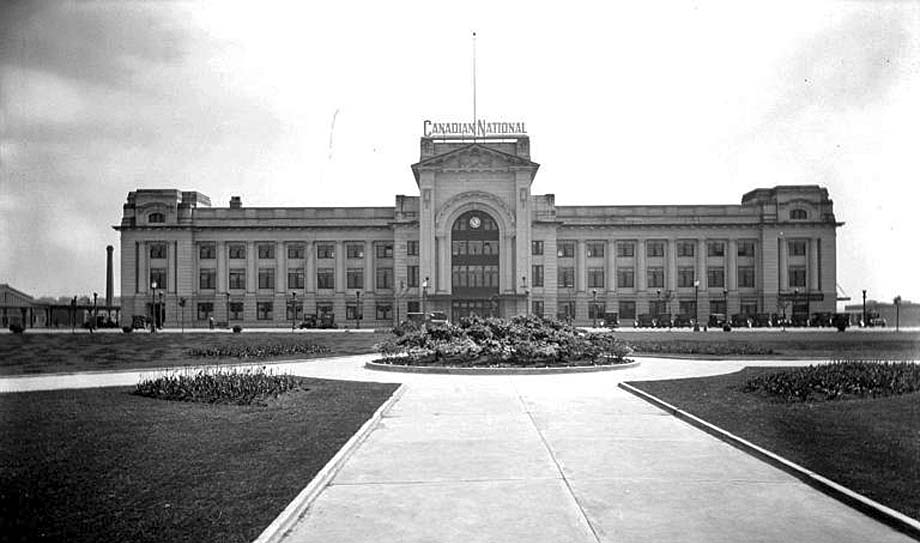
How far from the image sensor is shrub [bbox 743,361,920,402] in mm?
17109

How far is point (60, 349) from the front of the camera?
39406 mm

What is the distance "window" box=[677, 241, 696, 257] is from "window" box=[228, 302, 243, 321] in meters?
54.4

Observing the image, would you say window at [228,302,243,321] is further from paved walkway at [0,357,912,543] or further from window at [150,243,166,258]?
paved walkway at [0,357,912,543]

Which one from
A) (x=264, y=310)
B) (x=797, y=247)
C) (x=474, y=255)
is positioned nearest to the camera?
(x=474, y=255)

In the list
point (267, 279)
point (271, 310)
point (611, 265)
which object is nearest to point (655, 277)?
point (611, 265)

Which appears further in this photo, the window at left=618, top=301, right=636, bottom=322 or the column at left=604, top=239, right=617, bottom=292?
the column at left=604, top=239, right=617, bottom=292

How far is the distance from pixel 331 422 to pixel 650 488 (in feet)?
23.1

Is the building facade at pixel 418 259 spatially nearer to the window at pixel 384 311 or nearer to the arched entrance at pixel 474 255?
the window at pixel 384 311

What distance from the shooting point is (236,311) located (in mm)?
93188

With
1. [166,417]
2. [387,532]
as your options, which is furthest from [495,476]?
[166,417]

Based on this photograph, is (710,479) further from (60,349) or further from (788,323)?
(788,323)

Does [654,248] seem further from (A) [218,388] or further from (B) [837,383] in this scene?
(A) [218,388]

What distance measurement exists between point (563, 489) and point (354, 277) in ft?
279

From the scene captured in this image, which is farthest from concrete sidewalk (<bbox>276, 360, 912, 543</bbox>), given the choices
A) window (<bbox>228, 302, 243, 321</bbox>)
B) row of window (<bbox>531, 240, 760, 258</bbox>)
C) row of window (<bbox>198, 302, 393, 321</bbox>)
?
window (<bbox>228, 302, 243, 321</bbox>)
